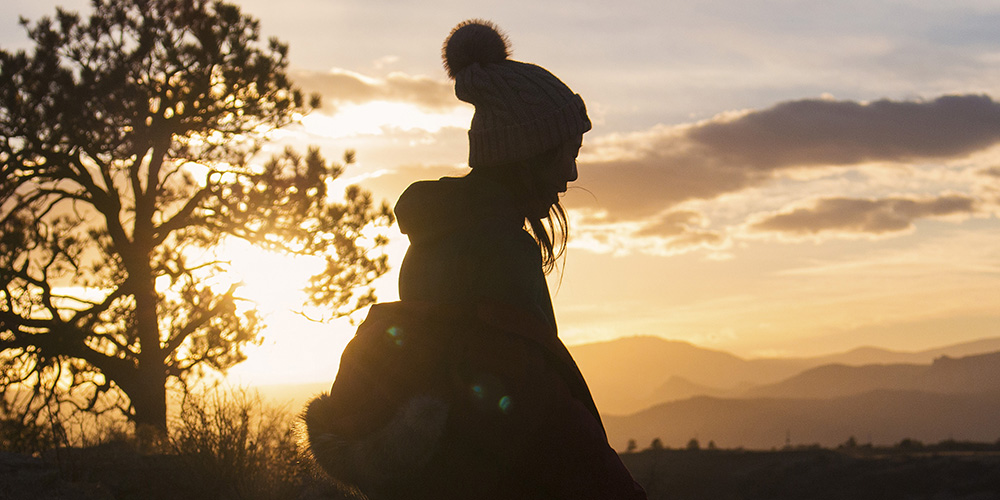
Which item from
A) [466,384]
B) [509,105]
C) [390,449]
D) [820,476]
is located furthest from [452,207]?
[820,476]

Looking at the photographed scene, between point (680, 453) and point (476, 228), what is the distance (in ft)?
59.9

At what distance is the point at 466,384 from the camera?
1.56m

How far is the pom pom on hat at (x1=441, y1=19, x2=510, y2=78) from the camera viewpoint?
1.95 metres

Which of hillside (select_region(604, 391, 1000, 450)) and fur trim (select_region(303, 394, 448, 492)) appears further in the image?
hillside (select_region(604, 391, 1000, 450))

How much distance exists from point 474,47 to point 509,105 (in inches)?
9.1

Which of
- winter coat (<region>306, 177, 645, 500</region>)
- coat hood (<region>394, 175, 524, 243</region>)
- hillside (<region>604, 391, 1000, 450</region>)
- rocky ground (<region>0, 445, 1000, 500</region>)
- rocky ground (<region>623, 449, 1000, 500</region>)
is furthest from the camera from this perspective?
hillside (<region>604, 391, 1000, 450</region>)

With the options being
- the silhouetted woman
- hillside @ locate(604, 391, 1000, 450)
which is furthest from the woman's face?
hillside @ locate(604, 391, 1000, 450)

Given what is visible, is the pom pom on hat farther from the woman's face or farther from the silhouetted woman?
the woman's face

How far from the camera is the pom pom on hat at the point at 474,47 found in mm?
1947

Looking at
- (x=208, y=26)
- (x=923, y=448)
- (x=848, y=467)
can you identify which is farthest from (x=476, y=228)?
(x=923, y=448)

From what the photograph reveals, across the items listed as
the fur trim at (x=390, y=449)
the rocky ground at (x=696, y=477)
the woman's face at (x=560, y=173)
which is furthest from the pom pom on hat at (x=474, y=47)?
the rocky ground at (x=696, y=477)

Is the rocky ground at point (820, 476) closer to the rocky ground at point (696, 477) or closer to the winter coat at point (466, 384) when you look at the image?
the rocky ground at point (696, 477)

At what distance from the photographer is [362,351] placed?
1.71 meters

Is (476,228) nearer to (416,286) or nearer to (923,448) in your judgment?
(416,286)
